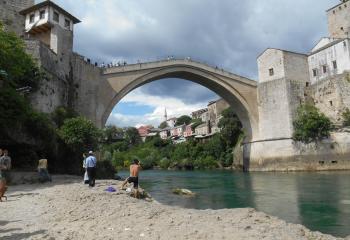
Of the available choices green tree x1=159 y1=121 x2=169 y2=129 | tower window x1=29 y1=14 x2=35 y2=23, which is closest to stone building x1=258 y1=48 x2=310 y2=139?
tower window x1=29 y1=14 x2=35 y2=23

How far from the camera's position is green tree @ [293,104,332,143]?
31.6 meters

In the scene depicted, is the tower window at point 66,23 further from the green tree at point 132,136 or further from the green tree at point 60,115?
the green tree at point 132,136

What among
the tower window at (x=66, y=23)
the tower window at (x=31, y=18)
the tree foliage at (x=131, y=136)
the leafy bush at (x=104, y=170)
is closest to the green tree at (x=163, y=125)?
the tree foliage at (x=131, y=136)

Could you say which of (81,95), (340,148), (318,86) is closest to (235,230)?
(81,95)

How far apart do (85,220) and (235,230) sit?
2.91m

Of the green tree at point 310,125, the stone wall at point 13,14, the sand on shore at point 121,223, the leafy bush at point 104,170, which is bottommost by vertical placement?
the sand on shore at point 121,223

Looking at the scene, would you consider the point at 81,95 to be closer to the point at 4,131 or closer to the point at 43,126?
the point at 43,126

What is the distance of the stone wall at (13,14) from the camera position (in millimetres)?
27969

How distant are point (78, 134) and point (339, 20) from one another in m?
36.3

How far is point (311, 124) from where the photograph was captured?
31828mm

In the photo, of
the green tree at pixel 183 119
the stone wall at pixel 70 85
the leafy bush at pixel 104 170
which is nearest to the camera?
the stone wall at pixel 70 85

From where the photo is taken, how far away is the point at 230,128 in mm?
44656

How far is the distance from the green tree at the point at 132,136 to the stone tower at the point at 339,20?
170 ft

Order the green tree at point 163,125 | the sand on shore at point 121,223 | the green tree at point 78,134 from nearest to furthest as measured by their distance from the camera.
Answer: the sand on shore at point 121,223, the green tree at point 78,134, the green tree at point 163,125
